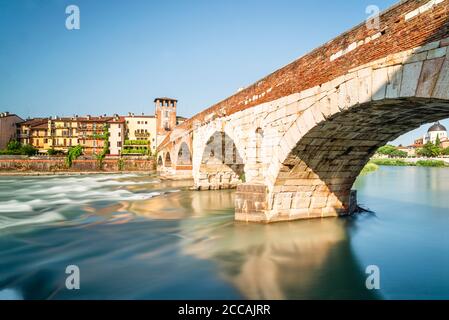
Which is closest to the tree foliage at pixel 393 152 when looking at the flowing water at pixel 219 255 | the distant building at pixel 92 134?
the distant building at pixel 92 134

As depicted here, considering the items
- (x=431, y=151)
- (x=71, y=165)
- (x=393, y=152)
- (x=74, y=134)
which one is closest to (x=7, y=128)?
(x=74, y=134)

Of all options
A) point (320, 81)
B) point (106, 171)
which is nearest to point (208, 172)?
point (320, 81)

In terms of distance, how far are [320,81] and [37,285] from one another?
278 inches

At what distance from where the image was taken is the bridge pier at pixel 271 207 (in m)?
9.20

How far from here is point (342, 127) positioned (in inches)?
300

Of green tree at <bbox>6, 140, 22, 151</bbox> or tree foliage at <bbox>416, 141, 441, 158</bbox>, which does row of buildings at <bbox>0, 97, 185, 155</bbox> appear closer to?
green tree at <bbox>6, 140, 22, 151</bbox>

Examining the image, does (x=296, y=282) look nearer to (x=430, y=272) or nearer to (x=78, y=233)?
(x=430, y=272)

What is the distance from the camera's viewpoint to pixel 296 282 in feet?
18.8

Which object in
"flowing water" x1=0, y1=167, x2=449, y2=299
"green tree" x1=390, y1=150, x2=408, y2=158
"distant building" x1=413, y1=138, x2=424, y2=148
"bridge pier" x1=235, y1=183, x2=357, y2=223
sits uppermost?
"distant building" x1=413, y1=138, x2=424, y2=148

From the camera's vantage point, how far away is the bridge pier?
920 centimetres

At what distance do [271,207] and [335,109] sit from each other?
151 inches

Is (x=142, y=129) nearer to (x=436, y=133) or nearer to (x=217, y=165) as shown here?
(x=217, y=165)
